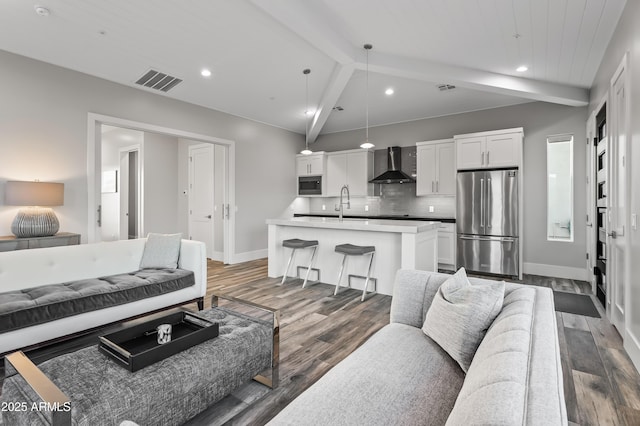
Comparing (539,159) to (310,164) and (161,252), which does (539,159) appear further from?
(161,252)

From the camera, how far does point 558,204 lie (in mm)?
5352

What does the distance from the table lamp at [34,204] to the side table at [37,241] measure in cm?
10

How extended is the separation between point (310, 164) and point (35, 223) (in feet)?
16.7

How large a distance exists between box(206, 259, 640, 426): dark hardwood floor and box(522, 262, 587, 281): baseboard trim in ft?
1.13

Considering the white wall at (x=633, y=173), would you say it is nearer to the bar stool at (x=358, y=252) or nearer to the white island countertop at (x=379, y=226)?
the white island countertop at (x=379, y=226)

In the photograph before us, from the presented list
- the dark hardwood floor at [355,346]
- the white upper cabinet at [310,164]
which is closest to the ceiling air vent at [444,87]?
the white upper cabinet at [310,164]

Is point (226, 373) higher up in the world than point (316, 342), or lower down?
higher up

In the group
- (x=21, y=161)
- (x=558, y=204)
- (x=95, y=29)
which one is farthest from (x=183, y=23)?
(x=558, y=204)

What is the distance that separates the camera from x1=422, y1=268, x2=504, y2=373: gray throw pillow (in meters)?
1.52

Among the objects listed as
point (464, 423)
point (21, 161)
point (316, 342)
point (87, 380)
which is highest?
point (21, 161)

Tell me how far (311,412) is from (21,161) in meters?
4.49

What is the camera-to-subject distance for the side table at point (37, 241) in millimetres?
3438

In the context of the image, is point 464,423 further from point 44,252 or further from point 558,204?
point 558,204

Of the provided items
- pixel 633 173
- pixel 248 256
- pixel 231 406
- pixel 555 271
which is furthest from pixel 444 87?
pixel 231 406
